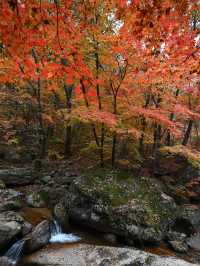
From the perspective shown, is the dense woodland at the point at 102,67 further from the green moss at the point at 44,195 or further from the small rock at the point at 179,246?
the small rock at the point at 179,246

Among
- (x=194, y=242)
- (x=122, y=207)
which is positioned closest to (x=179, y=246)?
(x=194, y=242)

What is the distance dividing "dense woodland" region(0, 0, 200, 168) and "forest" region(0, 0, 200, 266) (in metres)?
0.04

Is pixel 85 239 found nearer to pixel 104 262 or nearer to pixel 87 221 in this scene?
pixel 87 221

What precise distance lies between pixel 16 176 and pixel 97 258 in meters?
5.56

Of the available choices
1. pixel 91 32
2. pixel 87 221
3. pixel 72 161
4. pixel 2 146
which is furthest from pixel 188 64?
pixel 2 146

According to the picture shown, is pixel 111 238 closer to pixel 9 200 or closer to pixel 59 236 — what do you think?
pixel 59 236

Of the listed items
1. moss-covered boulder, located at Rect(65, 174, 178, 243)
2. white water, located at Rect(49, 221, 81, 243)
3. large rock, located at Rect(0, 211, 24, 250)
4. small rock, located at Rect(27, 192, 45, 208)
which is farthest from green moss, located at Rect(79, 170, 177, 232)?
large rock, located at Rect(0, 211, 24, 250)

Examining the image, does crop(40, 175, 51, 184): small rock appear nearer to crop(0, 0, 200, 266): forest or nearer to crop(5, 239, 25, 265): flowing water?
crop(0, 0, 200, 266): forest

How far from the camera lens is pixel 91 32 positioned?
920cm

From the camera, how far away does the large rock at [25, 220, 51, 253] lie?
24.8 ft

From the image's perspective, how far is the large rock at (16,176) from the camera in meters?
11.1

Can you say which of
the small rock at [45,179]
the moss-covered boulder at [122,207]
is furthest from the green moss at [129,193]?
the small rock at [45,179]

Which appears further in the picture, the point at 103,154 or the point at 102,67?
the point at 103,154

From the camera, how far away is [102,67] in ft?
35.7
